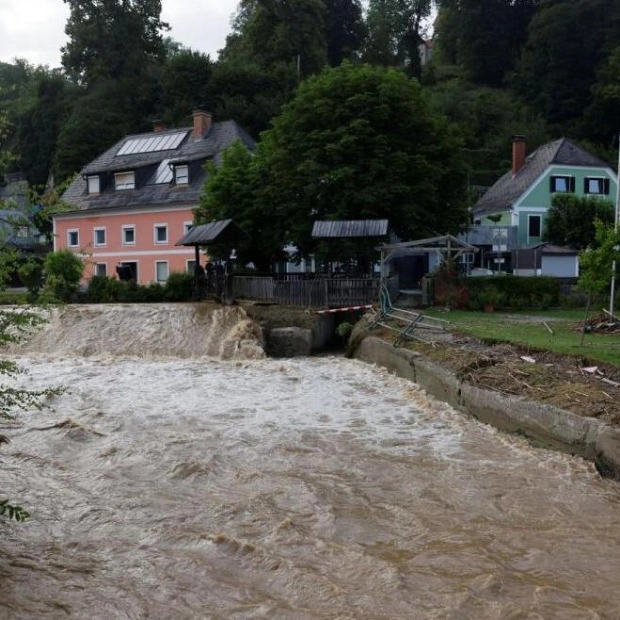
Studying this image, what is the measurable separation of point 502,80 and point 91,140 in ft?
134

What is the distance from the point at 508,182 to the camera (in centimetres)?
5006

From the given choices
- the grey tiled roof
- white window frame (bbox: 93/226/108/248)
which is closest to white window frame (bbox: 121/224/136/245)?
the grey tiled roof

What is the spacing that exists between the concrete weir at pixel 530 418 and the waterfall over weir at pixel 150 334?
7.30 metres

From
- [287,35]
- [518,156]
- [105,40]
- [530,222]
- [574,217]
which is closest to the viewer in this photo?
[574,217]

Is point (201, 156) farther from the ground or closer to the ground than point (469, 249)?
farther from the ground

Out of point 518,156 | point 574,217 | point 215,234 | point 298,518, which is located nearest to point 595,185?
point 574,217

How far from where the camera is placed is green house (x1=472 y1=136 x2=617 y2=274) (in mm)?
45562

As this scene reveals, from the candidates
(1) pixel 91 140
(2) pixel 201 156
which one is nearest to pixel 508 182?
(2) pixel 201 156

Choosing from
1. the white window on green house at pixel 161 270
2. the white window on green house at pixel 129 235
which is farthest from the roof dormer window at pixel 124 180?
the white window on green house at pixel 161 270

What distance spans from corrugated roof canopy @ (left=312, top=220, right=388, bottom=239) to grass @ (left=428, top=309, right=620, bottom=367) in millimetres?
3193

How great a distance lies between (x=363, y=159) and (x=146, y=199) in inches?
856

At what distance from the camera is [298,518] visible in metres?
7.55

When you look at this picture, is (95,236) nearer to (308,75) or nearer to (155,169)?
(155,169)

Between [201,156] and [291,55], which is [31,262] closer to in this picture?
[201,156]
